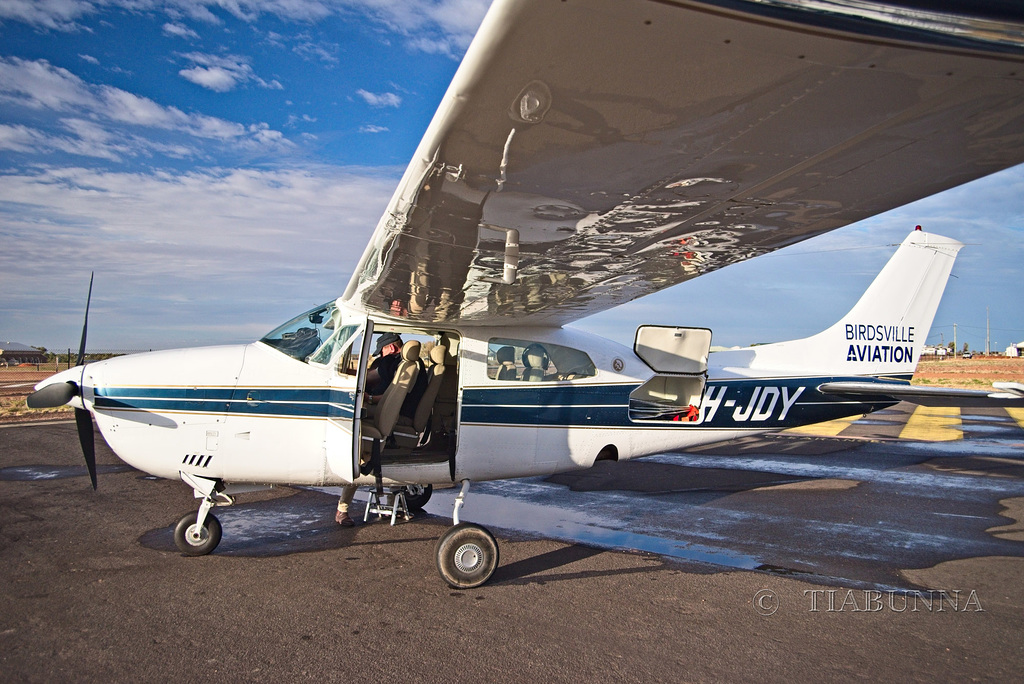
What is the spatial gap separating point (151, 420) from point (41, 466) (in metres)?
5.92

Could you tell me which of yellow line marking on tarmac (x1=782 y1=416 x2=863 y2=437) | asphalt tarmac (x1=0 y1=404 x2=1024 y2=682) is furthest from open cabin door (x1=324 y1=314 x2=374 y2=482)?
yellow line marking on tarmac (x1=782 y1=416 x2=863 y2=437)

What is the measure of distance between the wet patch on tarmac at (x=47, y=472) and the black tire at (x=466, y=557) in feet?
21.5

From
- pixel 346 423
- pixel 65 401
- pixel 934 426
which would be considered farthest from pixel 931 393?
pixel 934 426

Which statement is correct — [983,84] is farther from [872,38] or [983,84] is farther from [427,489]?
[427,489]

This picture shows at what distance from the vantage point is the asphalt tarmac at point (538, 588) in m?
3.47

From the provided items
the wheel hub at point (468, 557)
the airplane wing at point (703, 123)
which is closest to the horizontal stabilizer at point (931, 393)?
the airplane wing at point (703, 123)

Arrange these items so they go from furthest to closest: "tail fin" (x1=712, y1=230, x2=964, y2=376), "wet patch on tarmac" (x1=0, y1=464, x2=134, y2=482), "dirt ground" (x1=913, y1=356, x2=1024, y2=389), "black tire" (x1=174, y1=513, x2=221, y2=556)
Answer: "dirt ground" (x1=913, y1=356, x2=1024, y2=389), "wet patch on tarmac" (x1=0, y1=464, x2=134, y2=482), "tail fin" (x1=712, y1=230, x2=964, y2=376), "black tire" (x1=174, y1=513, x2=221, y2=556)

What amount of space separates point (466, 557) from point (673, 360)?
309cm

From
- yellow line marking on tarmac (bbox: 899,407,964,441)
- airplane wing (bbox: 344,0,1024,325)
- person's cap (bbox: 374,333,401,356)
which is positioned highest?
airplane wing (bbox: 344,0,1024,325)

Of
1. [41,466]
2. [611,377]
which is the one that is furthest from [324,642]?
[41,466]

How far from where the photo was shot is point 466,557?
4.77m

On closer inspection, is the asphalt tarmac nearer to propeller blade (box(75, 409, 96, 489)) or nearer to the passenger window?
propeller blade (box(75, 409, 96, 489))

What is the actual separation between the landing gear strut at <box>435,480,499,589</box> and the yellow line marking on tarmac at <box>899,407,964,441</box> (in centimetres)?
1241

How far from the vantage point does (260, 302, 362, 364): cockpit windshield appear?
543 centimetres
